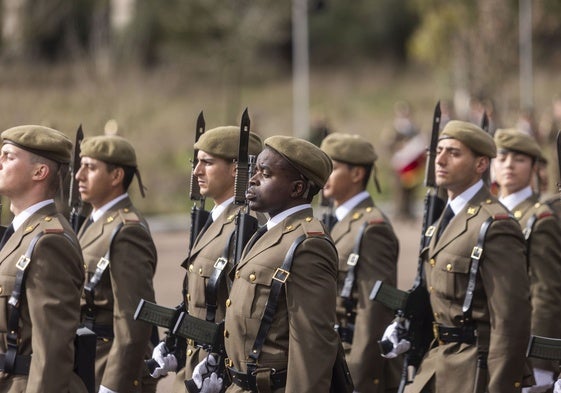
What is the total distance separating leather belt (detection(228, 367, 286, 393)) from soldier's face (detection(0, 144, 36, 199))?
1.37 m

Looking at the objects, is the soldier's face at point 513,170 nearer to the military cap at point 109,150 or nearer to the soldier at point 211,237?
the soldier at point 211,237

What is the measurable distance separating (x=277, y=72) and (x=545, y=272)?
130ft

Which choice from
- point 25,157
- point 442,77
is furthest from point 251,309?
point 442,77

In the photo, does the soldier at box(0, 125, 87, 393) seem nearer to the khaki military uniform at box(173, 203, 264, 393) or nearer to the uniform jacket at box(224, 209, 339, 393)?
the uniform jacket at box(224, 209, 339, 393)

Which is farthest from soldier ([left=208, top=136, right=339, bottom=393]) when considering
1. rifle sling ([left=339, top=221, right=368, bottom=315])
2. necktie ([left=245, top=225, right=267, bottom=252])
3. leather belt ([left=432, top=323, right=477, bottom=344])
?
rifle sling ([left=339, top=221, right=368, bottom=315])

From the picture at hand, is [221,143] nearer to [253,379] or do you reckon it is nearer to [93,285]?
[93,285]

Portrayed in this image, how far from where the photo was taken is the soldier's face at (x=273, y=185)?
17.9 feet

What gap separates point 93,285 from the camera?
6.71 m

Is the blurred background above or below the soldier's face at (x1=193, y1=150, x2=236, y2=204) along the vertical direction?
above

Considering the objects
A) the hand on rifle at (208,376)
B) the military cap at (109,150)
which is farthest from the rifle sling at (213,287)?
the military cap at (109,150)

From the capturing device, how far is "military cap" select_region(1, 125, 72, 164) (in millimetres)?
5746

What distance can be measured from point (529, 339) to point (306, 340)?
61.5 inches

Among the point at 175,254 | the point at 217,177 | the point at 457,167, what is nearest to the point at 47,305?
the point at 217,177

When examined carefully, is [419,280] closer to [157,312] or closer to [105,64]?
[157,312]
